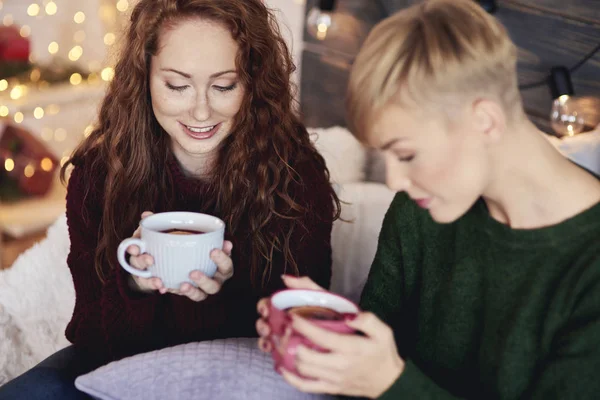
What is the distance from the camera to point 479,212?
1027mm

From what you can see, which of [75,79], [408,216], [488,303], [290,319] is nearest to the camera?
[290,319]

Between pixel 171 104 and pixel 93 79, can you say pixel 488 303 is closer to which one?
pixel 171 104

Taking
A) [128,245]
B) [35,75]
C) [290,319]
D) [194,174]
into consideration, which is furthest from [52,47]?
[290,319]

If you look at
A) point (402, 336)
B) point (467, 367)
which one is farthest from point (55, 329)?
point (467, 367)

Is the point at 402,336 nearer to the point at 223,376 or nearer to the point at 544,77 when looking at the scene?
the point at 223,376

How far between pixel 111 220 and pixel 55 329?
1.23 ft

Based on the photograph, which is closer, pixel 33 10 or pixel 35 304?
pixel 35 304

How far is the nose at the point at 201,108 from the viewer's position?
4.13 feet

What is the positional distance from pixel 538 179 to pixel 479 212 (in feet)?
0.47

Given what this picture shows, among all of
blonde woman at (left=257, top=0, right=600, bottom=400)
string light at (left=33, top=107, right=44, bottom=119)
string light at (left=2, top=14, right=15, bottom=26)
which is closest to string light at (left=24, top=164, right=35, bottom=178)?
string light at (left=33, top=107, right=44, bottom=119)

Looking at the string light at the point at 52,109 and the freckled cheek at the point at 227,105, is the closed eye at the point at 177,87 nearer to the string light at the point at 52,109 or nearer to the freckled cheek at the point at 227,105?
the freckled cheek at the point at 227,105

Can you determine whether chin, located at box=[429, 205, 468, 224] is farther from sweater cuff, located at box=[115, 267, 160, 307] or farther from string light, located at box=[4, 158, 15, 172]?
string light, located at box=[4, 158, 15, 172]

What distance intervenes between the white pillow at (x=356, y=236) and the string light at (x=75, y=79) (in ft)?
6.73

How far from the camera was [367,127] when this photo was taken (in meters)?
0.87
